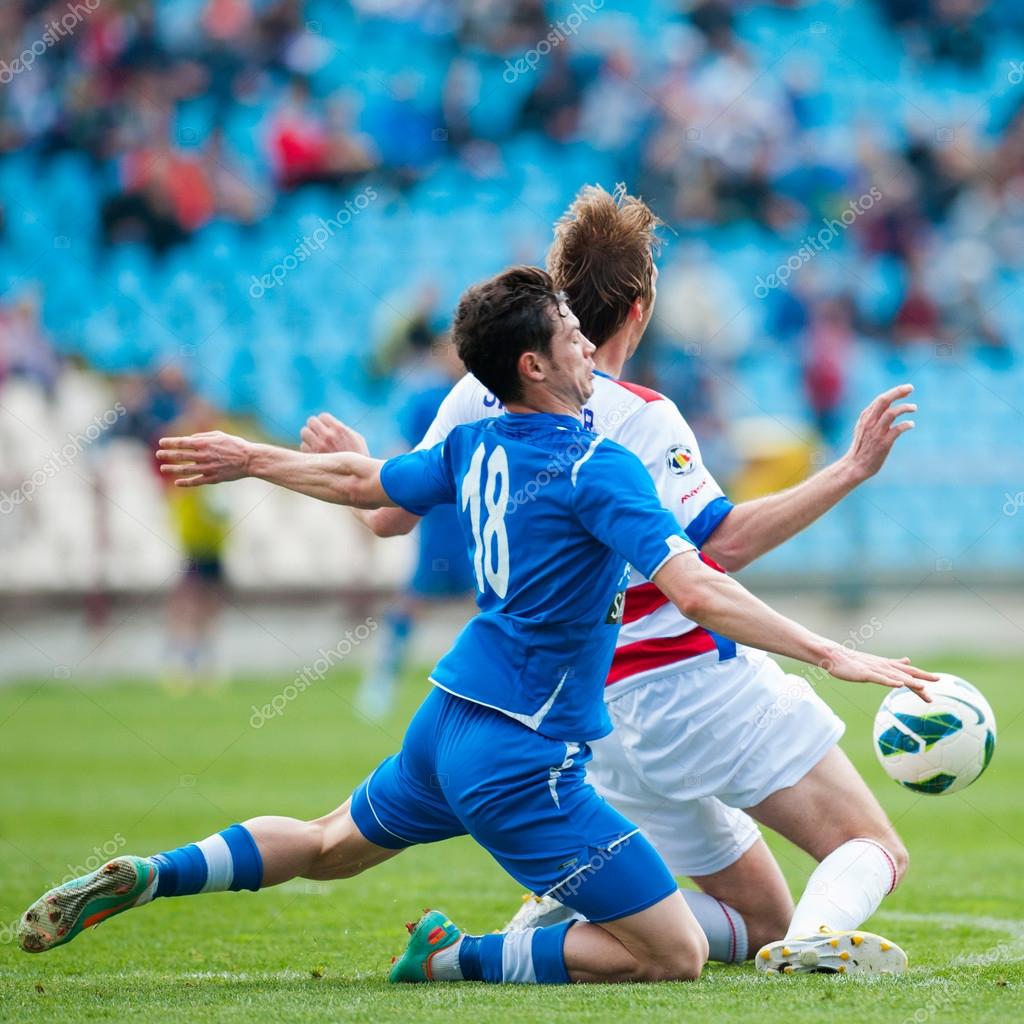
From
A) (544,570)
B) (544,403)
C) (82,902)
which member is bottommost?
(82,902)

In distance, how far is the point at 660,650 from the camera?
14.8 ft

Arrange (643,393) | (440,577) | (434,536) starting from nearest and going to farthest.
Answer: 1. (643,393)
2. (434,536)
3. (440,577)

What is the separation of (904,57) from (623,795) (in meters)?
16.8

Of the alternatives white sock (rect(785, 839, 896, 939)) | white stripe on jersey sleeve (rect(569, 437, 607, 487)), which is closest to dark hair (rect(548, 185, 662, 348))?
white stripe on jersey sleeve (rect(569, 437, 607, 487))

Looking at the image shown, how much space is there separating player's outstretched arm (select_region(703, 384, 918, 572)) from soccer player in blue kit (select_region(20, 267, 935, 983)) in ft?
1.52

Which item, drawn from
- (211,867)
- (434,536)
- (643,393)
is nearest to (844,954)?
(643,393)

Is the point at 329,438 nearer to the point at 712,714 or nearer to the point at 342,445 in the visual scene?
the point at 342,445

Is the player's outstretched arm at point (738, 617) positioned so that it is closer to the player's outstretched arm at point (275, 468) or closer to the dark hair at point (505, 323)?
the dark hair at point (505, 323)

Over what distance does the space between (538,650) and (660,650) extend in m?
0.63

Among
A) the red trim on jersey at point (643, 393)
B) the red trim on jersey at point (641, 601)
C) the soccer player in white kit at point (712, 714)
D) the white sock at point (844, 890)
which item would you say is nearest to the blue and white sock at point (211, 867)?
the soccer player in white kit at point (712, 714)

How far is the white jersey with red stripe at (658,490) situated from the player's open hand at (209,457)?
63cm

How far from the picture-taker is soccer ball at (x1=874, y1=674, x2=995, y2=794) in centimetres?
445

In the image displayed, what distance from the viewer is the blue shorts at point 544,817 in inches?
156

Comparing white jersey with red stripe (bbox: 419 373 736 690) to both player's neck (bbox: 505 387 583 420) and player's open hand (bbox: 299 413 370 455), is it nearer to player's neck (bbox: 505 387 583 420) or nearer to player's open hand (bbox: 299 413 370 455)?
A: player's neck (bbox: 505 387 583 420)
